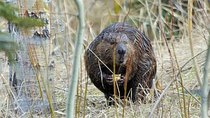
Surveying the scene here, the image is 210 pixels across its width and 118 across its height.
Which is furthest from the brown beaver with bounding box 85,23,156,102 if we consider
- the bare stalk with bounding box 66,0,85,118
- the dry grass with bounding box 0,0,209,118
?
the bare stalk with bounding box 66,0,85,118

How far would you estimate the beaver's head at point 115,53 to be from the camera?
4.29m

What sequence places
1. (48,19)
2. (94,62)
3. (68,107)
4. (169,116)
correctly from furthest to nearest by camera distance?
1. (94,62)
2. (48,19)
3. (169,116)
4. (68,107)

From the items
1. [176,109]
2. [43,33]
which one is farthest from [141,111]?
[43,33]

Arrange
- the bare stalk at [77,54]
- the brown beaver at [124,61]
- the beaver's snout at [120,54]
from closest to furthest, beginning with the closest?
the bare stalk at [77,54]
the beaver's snout at [120,54]
the brown beaver at [124,61]

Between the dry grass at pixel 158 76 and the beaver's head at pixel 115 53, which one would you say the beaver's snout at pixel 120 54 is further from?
the dry grass at pixel 158 76

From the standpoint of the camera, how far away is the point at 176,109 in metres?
4.13

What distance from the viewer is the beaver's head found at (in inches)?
169

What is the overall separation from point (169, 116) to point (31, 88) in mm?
943

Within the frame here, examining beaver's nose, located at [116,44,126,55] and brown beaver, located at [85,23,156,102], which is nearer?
beaver's nose, located at [116,44,126,55]

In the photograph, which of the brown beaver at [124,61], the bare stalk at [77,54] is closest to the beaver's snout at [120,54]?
the brown beaver at [124,61]

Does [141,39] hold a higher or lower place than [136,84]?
higher

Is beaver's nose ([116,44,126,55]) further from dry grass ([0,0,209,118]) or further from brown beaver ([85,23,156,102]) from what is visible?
dry grass ([0,0,209,118])

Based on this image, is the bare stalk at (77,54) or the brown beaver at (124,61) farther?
the brown beaver at (124,61)

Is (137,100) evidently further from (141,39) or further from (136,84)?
(141,39)
